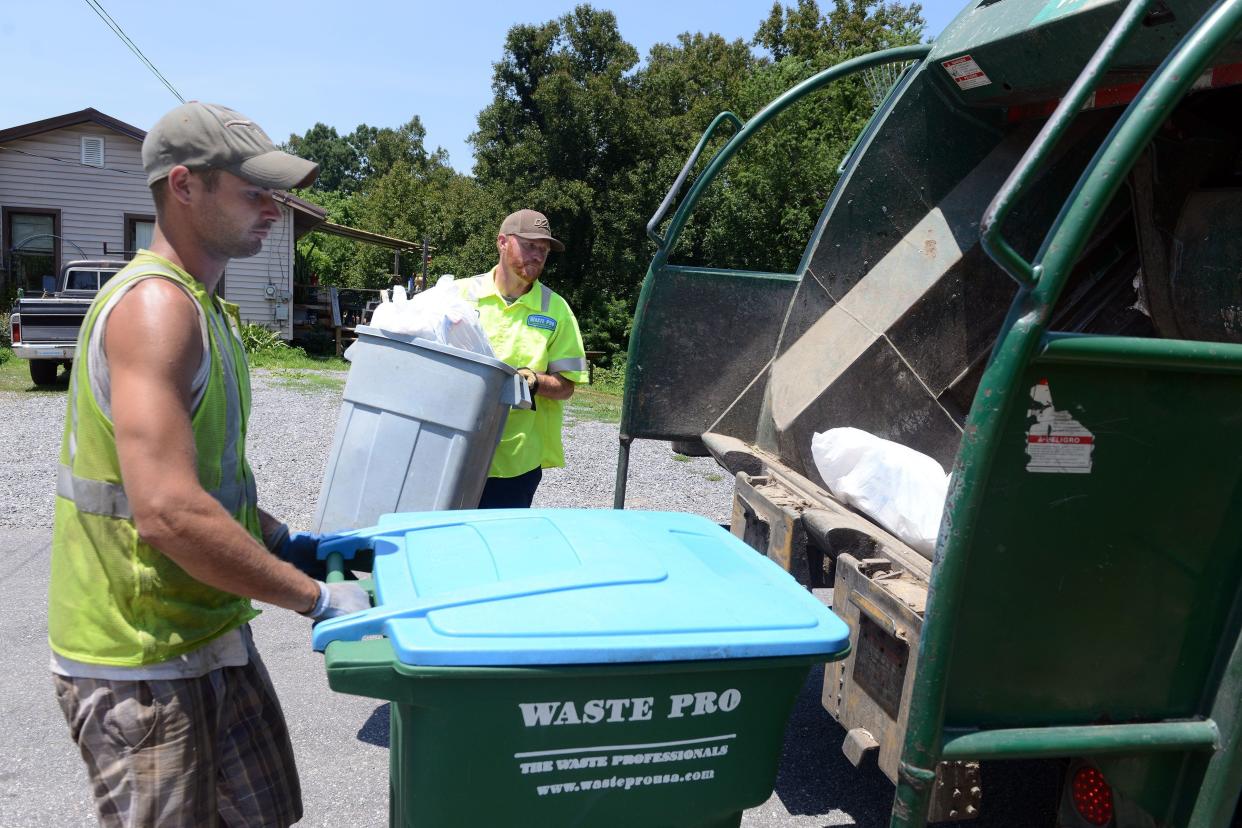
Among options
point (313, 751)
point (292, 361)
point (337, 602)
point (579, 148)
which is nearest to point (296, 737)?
point (313, 751)

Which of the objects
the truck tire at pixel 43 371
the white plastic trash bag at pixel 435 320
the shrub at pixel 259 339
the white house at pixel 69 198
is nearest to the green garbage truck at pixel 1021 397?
the white plastic trash bag at pixel 435 320

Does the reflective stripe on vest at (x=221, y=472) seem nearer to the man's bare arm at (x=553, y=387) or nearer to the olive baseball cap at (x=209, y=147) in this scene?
the olive baseball cap at (x=209, y=147)

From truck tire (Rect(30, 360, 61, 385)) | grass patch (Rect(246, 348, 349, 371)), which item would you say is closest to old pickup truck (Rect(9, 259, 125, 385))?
truck tire (Rect(30, 360, 61, 385))

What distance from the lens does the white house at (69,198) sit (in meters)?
19.0

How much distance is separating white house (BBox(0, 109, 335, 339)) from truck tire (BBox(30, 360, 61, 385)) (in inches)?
250

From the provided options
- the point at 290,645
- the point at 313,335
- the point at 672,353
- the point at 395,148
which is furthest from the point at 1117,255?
the point at 395,148

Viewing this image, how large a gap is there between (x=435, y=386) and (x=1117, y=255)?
2.73 metres

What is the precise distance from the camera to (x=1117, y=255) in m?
3.86

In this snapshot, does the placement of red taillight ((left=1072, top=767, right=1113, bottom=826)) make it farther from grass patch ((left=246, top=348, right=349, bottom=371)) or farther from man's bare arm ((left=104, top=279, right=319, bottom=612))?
grass patch ((left=246, top=348, right=349, bottom=371))

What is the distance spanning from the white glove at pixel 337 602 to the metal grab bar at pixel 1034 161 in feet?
4.15

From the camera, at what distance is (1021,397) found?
1.66 meters

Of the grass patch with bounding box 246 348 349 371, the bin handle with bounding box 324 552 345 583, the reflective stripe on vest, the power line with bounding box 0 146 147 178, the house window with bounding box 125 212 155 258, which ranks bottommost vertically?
the grass patch with bounding box 246 348 349 371

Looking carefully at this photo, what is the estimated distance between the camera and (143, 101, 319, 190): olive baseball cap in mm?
1743

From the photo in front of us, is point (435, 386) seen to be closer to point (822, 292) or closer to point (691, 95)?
point (822, 292)
